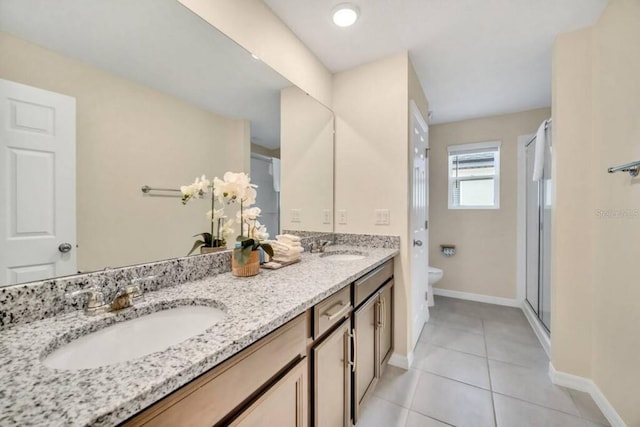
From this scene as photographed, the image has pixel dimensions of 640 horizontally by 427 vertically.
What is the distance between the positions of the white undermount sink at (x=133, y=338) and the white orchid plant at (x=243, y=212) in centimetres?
31

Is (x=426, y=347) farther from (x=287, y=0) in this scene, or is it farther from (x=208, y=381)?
(x=287, y=0)

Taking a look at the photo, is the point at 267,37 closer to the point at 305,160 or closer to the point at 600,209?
the point at 305,160

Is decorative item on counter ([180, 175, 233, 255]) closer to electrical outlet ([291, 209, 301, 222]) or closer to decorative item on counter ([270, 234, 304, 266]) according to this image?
decorative item on counter ([270, 234, 304, 266])

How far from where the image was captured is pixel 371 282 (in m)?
1.46

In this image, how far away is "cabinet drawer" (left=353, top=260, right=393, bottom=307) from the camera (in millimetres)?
1303

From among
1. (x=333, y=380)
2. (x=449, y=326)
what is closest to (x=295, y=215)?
(x=333, y=380)

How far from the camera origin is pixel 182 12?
3.48ft

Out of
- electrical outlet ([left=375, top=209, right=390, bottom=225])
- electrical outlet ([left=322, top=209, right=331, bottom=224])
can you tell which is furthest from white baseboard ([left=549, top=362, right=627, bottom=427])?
electrical outlet ([left=322, top=209, right=331, bottom=224])

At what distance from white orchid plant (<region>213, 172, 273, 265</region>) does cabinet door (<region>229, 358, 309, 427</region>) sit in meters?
0.50

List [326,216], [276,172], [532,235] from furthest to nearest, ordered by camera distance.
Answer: [532,235] < [326,216] < [276,172]

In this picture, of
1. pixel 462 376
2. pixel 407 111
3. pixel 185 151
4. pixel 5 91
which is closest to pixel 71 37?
pixel 5 91

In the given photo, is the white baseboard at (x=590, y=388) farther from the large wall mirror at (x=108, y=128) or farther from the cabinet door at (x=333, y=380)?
the large wall mirror at (x=108, y=128)

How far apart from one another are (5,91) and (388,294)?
6.36ft

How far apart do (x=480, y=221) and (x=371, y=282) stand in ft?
7.78
